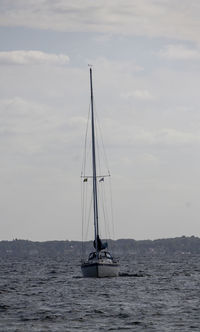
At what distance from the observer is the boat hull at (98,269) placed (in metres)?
73.3

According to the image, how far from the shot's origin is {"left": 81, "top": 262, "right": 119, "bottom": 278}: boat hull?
241 feet

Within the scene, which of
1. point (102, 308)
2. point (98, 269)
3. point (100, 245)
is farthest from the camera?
point (100, 245)

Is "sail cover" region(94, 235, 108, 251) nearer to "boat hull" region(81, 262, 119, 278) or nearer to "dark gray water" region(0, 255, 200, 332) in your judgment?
"boat hull" region(81, 262, 119, 278)

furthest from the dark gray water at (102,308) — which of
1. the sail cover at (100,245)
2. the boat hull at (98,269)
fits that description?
the sail cover at (100,245)

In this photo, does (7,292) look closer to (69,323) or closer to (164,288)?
(164,288)

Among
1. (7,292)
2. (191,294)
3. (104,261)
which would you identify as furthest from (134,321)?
(104,261)

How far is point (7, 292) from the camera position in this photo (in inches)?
2506

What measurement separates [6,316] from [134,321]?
737 centimetres

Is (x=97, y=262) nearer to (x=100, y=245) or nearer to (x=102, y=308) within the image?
(x=100, y=245)

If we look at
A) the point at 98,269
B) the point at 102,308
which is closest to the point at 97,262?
the point at 98,269

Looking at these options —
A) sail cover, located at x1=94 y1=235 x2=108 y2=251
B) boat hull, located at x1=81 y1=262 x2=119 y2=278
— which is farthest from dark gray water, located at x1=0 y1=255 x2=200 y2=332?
sail cover, located at x1=94 y1=235 x2=108 y2=251

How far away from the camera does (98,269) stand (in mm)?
73188

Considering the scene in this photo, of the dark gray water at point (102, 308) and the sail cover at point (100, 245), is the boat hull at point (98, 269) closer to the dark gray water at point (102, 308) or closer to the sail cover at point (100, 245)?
the sail cover at point (100, 245)

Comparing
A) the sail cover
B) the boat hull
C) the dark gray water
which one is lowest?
the dark gray water
